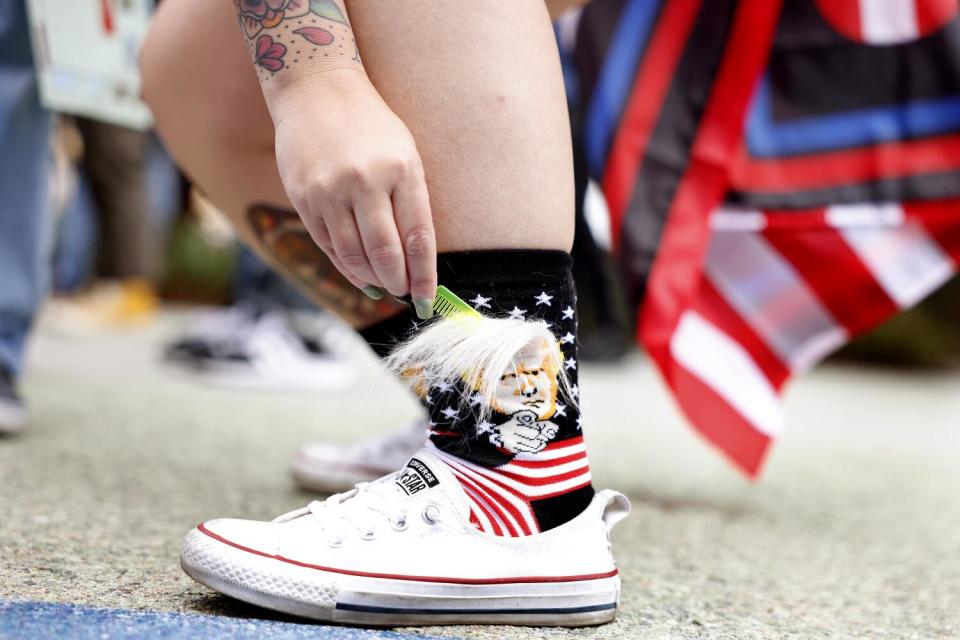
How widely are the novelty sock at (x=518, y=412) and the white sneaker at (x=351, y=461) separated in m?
0.44

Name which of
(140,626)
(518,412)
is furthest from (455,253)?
(140,626)

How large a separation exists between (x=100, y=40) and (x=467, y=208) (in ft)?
2.68

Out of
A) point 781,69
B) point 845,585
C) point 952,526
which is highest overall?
point 781,69

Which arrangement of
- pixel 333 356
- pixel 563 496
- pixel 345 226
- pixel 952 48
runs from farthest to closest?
pixel 333 356
pixel 952 48
pixel 563 496
pixel 345 226

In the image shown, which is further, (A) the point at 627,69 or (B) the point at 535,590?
(A) the point at 627,69

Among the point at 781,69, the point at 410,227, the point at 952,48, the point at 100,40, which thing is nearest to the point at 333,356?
the point at 100,40

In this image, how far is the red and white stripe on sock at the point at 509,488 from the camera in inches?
29.2

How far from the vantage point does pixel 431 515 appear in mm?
723

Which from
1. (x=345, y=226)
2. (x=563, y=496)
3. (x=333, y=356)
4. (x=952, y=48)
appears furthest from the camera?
(x=333, y=356)

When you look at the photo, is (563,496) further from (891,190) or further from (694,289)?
(891,190)

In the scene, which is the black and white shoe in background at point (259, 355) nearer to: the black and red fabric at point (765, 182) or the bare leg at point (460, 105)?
the black and red fabric at point (765, 182)

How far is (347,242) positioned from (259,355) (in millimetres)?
1719

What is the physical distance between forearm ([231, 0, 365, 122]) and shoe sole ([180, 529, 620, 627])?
332 millimetres

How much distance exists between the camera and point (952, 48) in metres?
1.27
